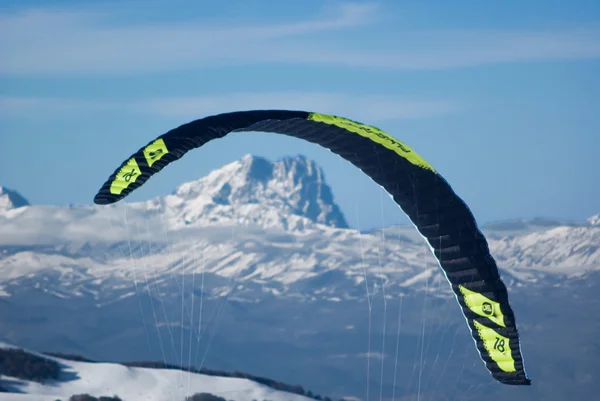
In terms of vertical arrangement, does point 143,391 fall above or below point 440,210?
below

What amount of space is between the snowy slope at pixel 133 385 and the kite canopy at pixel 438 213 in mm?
55186

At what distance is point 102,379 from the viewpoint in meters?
90.5

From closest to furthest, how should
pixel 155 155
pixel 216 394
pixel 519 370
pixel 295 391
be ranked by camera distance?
pixel 155 155
pixel 519 370
pixel 216 394
pixel 295 391

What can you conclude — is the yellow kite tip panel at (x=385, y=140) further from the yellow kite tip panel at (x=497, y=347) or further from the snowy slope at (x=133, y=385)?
the snowy slope at (x=133, y=385)

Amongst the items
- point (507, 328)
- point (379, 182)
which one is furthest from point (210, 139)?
point (507, 328)

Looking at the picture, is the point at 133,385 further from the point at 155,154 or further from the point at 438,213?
the point at 155,154

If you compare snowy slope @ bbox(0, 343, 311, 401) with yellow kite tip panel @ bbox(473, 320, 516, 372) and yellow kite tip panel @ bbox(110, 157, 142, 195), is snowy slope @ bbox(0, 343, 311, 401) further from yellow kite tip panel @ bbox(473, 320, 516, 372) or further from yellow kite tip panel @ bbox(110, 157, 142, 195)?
yellow kite tip panel @ bbox(110, 157, 142, 195)

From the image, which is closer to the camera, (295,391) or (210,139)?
(210,139)

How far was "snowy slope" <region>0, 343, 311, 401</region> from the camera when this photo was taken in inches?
3403

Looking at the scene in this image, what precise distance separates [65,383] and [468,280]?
201 ft

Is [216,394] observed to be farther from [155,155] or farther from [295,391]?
[155,155]

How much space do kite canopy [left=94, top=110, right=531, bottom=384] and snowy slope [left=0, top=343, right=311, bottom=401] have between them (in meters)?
55.2

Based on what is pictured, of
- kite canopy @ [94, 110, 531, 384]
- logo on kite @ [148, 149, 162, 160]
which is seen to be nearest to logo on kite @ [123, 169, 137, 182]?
logo on kite @ [148, 149, 162, 160]

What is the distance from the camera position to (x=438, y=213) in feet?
109
